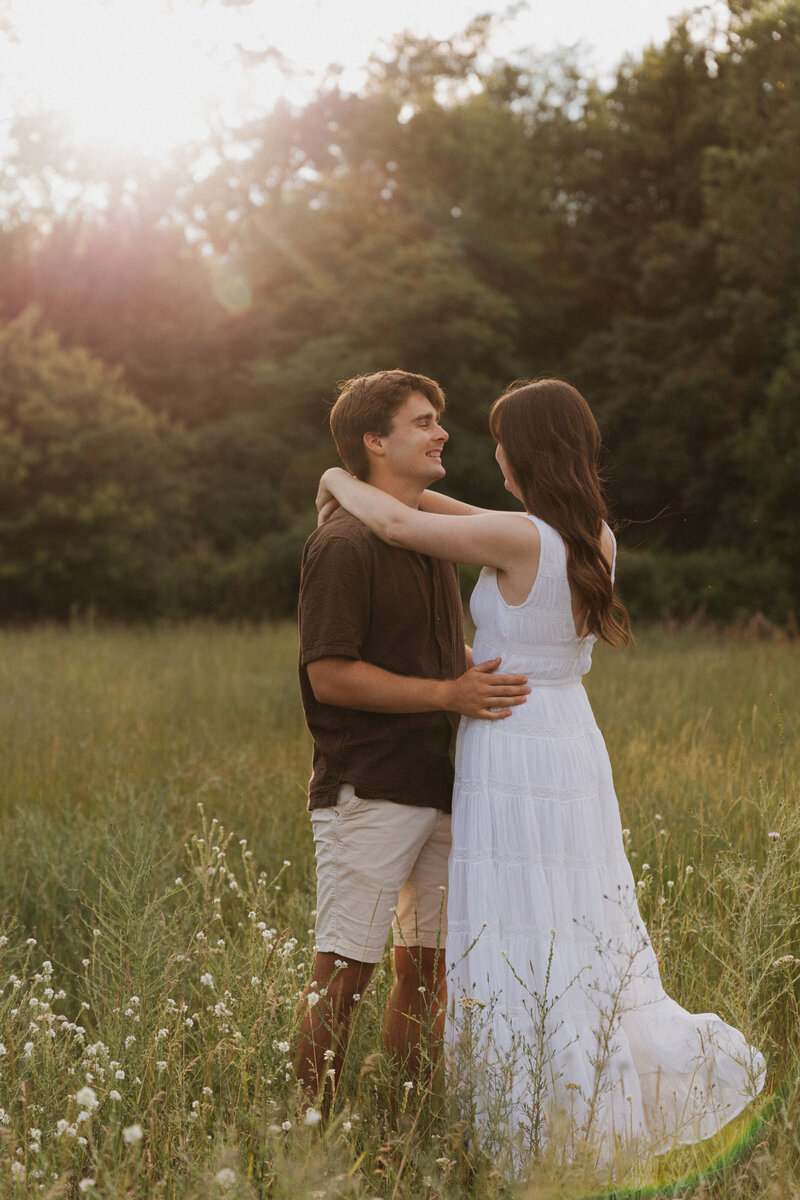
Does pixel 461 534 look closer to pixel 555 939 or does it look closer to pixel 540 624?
pixel 540 624

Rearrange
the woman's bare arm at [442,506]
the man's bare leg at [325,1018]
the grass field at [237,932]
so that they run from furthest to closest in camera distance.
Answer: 1. the woman's bare arm at [442,506]
2. the man's bare leg at [325,1018]
3. the grass field at [237,932]

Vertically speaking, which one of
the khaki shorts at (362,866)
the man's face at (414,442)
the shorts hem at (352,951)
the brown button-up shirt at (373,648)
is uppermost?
the man's face at (414,442)

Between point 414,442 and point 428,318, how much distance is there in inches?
818

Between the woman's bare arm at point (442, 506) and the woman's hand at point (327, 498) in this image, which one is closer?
the woman's hand at point (327, 498)

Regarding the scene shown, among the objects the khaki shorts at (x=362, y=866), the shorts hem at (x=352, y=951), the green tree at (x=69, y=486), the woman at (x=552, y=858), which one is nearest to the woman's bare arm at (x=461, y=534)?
the woman at (x=552, y=858)

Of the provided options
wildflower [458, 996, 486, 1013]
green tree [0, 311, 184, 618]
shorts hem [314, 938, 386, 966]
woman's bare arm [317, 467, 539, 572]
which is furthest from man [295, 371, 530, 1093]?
green tree [0, 311, 184, 618]

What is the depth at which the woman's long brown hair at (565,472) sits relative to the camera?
3049 mm

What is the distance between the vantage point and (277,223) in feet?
81.3

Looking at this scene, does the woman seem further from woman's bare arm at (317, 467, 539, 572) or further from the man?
the man

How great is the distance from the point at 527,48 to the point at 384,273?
9.31m

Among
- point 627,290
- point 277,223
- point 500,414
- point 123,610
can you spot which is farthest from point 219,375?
point 500,414

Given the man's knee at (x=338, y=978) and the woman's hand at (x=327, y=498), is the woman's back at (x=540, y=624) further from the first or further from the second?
the man's knee at (x=338, y=978)

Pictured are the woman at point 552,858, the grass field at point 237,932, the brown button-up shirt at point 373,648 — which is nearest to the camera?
the grass field at point 237,932

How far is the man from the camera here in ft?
9.94
